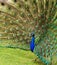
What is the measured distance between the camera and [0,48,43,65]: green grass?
609 cm

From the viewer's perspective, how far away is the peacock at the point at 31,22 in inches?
231

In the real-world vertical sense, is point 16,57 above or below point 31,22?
below

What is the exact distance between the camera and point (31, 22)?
22.4 ft

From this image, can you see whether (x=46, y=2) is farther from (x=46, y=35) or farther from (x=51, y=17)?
(x=46, y=35)

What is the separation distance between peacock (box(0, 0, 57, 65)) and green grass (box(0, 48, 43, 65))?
233mm

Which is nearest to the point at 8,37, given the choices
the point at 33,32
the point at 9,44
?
the point at 9,44

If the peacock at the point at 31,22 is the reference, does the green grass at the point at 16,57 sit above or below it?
below

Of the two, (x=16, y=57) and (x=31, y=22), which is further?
(x=31, y=22)

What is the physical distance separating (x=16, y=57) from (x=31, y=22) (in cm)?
85

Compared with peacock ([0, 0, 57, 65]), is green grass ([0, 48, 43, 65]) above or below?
below

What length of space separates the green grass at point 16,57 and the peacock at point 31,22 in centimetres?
23

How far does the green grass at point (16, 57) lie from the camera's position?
6.09 m

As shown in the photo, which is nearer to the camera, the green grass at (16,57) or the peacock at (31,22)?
the peacock at (31,22)

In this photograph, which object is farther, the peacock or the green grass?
the green grass
